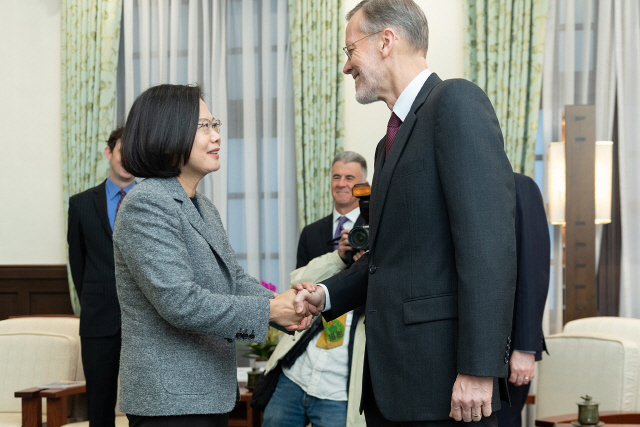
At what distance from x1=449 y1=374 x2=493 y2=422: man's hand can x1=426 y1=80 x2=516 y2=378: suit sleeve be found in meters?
0.04

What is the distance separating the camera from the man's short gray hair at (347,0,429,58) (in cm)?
179

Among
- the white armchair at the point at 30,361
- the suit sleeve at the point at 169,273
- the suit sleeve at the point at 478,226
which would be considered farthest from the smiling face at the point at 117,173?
the suit sleeve at the point at 478,226

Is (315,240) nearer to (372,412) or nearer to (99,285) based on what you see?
(99,285)

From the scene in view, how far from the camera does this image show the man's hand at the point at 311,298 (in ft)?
6.55

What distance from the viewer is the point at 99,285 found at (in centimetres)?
345

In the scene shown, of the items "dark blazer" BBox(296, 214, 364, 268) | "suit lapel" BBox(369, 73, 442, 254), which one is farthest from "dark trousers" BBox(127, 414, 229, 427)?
"dark blazer" BBox(296, 214, 364, 268)

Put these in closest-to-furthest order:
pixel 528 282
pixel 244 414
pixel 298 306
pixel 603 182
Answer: pixel 298 306, pixel 528 282, pixel 603 182, pixel 244 414

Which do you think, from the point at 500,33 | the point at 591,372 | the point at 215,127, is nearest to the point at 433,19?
the point at 500,33

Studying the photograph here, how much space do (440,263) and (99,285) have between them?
2485mm

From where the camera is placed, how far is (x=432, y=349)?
1.50m

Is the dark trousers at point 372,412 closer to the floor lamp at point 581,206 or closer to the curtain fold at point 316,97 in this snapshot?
the floor lamp at point 581,206

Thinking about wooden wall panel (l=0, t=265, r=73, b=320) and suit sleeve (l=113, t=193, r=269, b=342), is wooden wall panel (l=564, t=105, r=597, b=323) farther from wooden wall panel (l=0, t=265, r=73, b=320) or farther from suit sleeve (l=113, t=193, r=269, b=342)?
wooden wall panel (l=0, t=265, r=73, b=320)

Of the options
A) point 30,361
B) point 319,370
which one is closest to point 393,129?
point 319,370

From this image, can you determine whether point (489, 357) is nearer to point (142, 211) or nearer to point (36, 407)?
point (142, 211)
